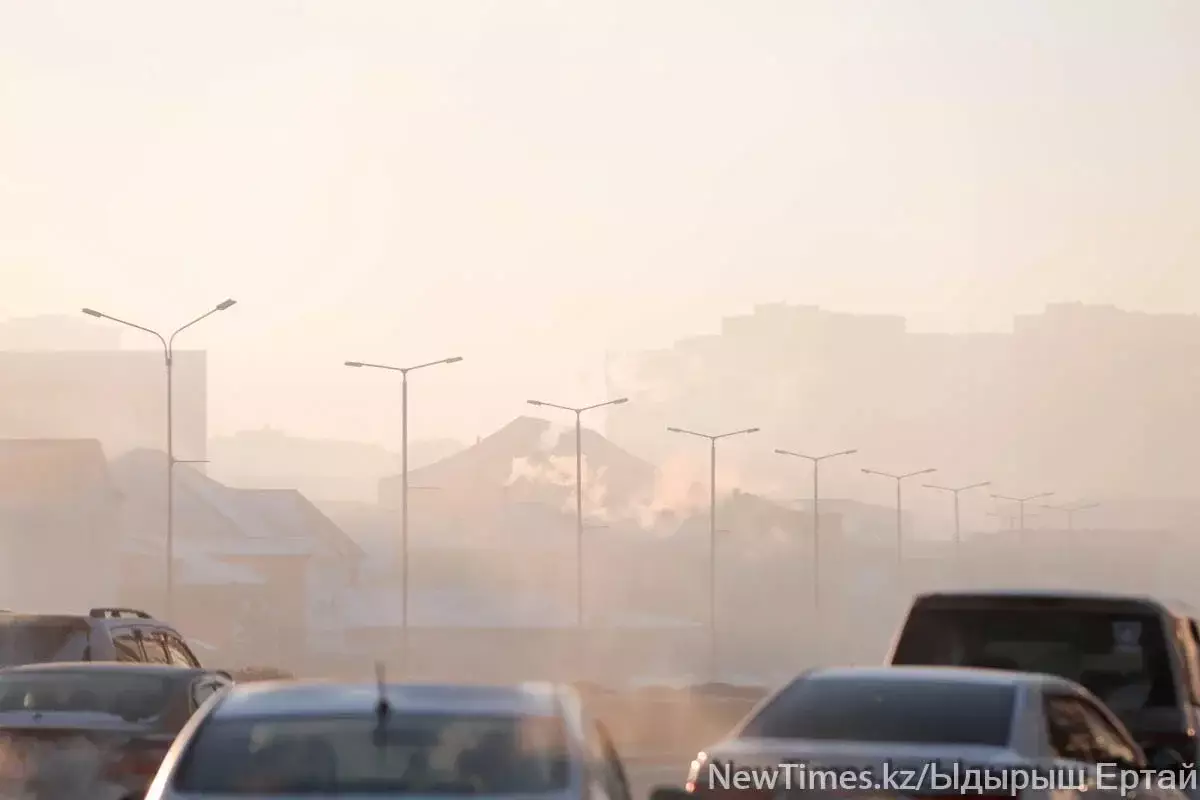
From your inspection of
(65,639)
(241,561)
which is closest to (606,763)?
(65,639)

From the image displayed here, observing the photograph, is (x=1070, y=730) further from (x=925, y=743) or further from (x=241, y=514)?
(x=241, y=514)

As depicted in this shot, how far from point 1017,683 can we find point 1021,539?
396 feet

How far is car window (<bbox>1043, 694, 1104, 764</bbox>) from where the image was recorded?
391 inches

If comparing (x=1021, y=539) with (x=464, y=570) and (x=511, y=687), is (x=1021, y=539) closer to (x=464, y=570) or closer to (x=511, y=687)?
(x=464, y=570)

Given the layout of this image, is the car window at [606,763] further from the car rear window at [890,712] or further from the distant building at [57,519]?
the distant building at [57,519]

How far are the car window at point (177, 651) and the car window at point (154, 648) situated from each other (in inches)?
2.4

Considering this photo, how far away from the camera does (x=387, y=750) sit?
297 inches

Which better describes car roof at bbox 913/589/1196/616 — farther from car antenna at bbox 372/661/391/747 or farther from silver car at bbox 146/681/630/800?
car antenna at bbox 372/661/391/747

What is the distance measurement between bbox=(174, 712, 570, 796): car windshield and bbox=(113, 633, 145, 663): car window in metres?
12.1

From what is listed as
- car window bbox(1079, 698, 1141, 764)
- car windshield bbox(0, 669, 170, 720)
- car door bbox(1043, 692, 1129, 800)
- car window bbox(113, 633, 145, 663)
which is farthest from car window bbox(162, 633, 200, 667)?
car door bbox(1043, 692, 1129, 800)

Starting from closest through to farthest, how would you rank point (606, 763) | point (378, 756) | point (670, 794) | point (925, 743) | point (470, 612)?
point (378, 756) < point (606, 763) < point (670, 794) < point (925, 743) < point (470, 612)

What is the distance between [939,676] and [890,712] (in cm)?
59

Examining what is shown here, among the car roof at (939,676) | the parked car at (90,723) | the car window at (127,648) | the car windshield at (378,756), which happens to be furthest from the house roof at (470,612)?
the car windshield at (378,756)

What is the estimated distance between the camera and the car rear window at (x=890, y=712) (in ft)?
31.5
